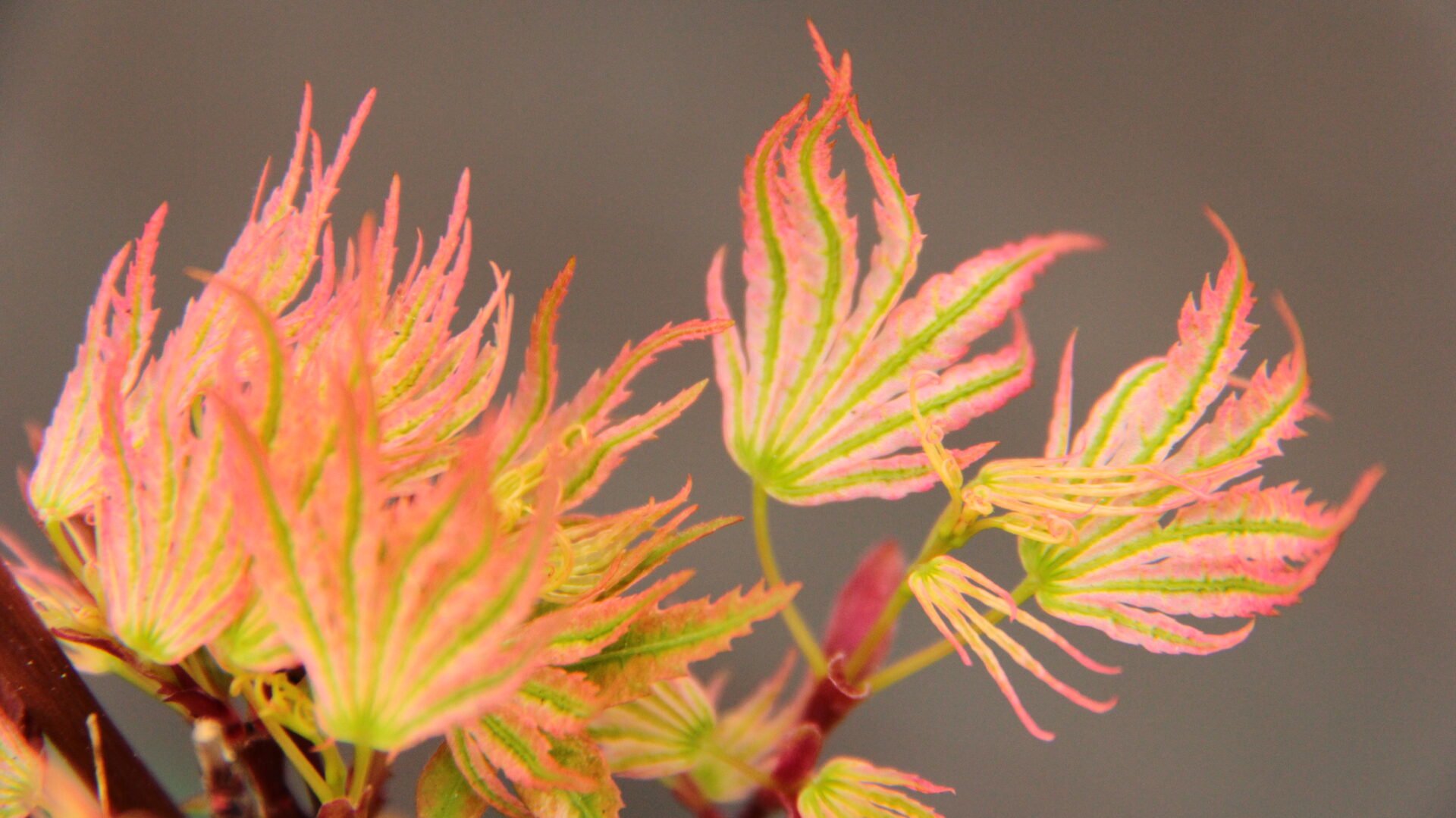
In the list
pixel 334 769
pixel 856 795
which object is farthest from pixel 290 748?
pixel 856 795

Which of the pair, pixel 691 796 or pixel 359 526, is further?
pixel 691 796

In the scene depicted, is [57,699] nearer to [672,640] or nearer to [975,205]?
[672,640]

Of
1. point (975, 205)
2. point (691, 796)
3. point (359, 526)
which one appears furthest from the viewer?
point (975, 205)

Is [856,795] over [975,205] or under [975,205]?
under

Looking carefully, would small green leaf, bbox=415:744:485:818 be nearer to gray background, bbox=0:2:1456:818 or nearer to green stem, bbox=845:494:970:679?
green stem, bbox=845:494:970:679

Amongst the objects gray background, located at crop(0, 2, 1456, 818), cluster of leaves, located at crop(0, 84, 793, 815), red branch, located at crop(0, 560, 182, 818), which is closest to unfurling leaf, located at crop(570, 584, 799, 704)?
cluster of leaves, located at crop(0, 84, 793, 815)

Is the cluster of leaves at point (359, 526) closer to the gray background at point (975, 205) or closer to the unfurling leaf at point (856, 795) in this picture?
the unfurling leaf at point (856, 795)

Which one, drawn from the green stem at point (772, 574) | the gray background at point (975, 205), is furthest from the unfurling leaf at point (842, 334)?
the gray background at point (975, 205)
